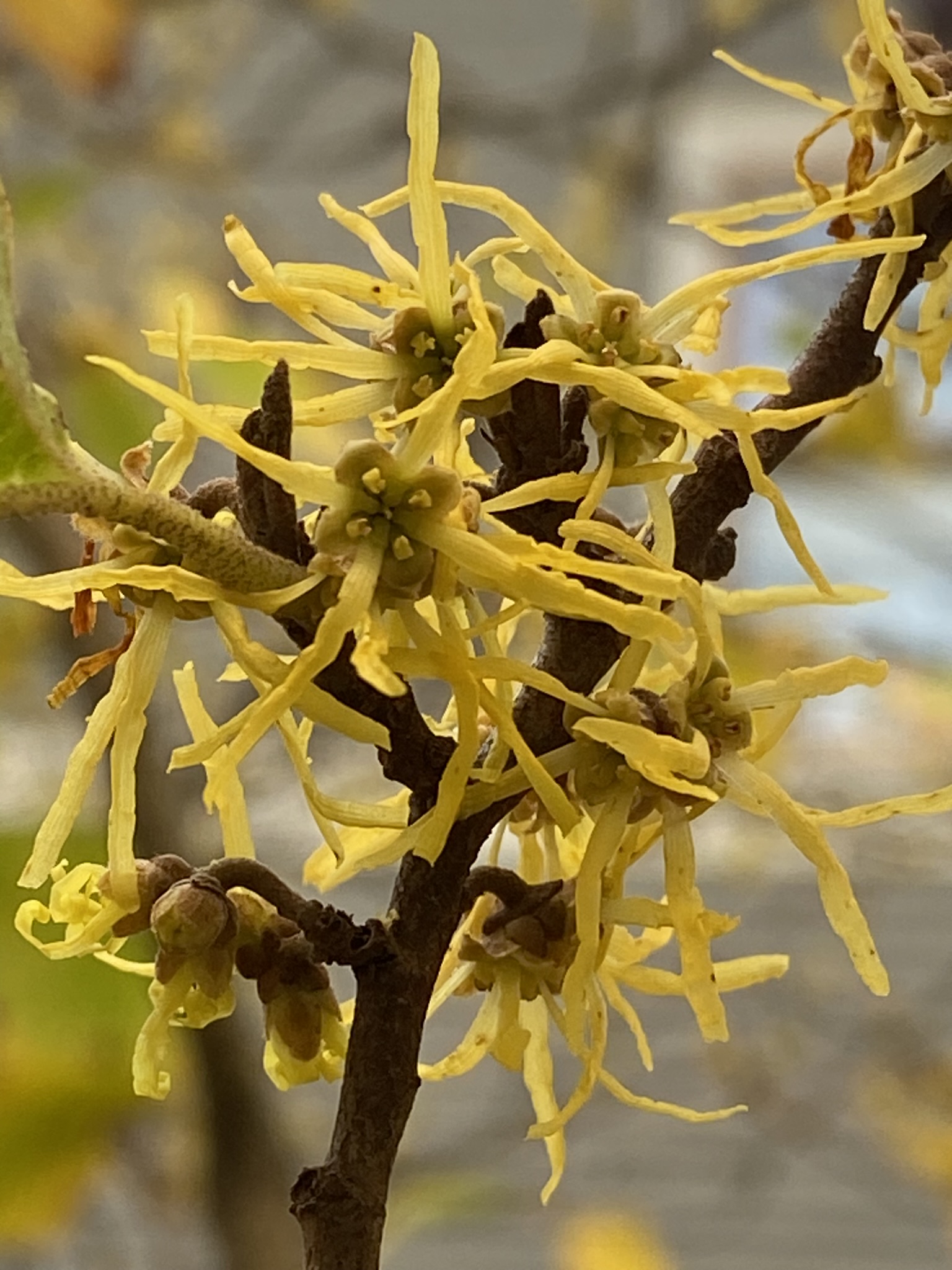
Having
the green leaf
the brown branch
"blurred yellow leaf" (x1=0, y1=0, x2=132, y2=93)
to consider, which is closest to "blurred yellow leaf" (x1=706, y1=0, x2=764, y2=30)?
"blurred yellow leaf" (x1=0, y1=0, x2=132, y2=93)

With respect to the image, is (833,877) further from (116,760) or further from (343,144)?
(343,144)

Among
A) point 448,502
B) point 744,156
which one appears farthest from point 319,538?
point 744,156

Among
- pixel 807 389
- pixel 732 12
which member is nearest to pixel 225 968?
pixel 807 389

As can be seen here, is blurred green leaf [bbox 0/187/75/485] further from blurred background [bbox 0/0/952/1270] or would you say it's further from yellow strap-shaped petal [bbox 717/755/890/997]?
blurred background [bbox 0/0/952/1270]

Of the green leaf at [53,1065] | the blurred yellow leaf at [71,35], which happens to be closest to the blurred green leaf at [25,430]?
the green leaf at [53,1065]

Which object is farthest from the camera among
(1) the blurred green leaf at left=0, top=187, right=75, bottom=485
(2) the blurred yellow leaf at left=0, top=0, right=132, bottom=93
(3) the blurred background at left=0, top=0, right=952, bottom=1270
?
(2) the blurred yellow leaf at left=0, top=0, right=132, bottom=93

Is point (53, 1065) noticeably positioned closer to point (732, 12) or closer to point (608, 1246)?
point (608, 1246)

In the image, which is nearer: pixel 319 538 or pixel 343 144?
pixel 319 538

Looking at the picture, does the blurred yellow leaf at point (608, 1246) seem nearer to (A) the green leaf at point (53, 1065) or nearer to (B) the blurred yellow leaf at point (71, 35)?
(A) the green leaf at point (53, 1065)
